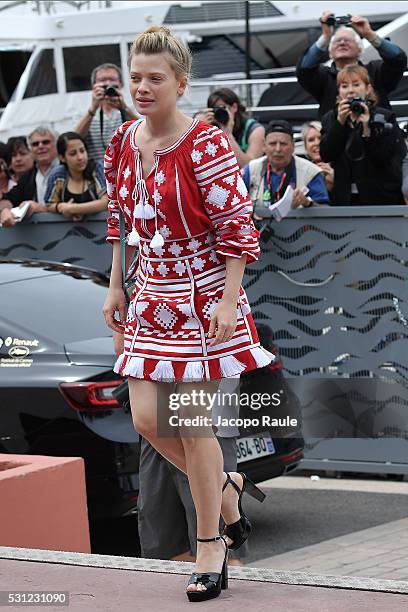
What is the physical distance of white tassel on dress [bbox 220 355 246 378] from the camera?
185 inches

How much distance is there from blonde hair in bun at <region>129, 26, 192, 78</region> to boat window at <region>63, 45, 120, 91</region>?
18660 mm

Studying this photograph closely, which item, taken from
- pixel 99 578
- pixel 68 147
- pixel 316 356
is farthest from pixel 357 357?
pixel 99 578

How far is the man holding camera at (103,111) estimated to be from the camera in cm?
1088

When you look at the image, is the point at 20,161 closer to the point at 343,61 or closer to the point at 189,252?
the point at 343,61

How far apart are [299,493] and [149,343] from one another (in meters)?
4.45

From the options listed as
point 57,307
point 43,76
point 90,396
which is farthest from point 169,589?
point 43,76

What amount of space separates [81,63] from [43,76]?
748 mm

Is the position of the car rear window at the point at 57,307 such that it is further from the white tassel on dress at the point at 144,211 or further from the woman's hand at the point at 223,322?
the woman's hand at the point at 223,322

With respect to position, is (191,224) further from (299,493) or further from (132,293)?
(299,493)

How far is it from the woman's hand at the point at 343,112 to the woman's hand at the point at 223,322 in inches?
189

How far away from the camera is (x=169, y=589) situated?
4.90 meters

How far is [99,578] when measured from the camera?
5094mm

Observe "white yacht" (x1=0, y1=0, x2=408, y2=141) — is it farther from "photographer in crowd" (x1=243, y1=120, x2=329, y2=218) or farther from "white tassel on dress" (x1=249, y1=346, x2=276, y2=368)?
"white tassel on dress" (x1=249, y1=346, x2=276, y2=368)

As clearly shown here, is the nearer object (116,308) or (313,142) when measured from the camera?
(116,308)
